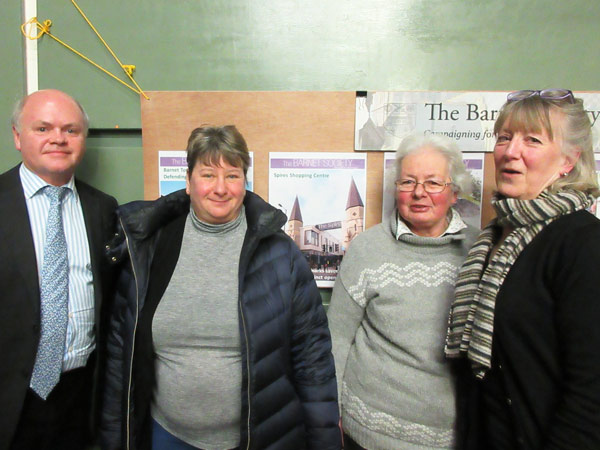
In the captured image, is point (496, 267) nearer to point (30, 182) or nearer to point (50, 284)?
point (50, 284)

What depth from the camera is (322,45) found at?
1.64m

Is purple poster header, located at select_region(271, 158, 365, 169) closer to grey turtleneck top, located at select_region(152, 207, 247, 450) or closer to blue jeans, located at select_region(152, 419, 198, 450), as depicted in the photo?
grey turtleneck top, located at select_region(152, 207, 247, 450)

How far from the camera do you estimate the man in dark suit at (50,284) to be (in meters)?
1.23

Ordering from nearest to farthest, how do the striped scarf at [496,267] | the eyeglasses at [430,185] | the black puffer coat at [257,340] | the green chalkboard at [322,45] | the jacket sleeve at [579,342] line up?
the jacket sleeve at [579,342]
the striped scarf at [496,267]
the black puffer coat at [257,340]
the eyeglasses at [430,185]
the green chalkboard at [322,45]

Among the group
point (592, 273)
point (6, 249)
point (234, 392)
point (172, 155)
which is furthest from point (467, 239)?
point (6, 249)

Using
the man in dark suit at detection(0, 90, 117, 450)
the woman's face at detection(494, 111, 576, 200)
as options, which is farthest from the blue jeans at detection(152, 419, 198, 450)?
the woman's face at detection(494, 111, 576, 200)

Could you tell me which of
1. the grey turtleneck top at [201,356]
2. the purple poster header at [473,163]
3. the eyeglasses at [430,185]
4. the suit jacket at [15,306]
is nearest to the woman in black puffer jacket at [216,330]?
the grey turtleneck top at [201,356]

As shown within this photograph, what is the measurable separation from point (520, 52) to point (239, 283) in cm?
160

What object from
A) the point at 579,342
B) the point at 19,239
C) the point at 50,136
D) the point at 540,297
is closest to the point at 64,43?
the point at 50,136

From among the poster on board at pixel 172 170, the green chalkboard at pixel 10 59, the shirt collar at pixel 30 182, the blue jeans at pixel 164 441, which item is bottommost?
the blue jeans at pixel 164 441

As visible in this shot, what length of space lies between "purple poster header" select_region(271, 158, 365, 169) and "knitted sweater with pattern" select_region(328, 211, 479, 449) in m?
0.39

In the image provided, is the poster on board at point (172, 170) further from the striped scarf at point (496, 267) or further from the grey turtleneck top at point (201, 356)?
the striped scarf at point (496, 267)

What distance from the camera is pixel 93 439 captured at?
1.48 metres

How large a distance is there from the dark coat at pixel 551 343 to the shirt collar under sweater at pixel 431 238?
0.36m
